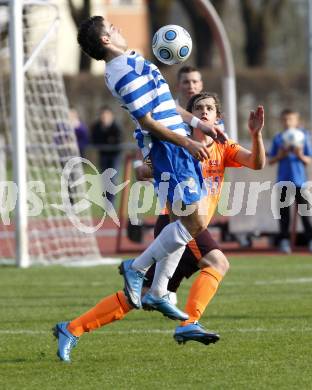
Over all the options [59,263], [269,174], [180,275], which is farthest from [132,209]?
[180,275]

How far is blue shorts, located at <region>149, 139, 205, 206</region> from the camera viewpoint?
697cm

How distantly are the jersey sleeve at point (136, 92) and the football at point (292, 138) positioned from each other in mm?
→ 8106

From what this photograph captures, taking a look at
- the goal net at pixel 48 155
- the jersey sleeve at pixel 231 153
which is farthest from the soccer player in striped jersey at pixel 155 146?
the goal net at pixel 48 155

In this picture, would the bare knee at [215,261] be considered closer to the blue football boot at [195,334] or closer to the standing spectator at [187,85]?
the blue football boot at [195,334]

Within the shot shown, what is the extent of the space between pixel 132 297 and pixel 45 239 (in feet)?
26.4

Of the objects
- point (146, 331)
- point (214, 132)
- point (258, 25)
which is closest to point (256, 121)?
point (214, 132)

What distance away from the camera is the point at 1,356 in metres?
7.48

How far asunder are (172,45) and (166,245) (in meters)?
1.38

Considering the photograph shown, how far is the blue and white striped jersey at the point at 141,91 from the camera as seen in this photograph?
6.90m

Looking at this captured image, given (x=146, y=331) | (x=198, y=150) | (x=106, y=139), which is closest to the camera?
(x=198, y=150)

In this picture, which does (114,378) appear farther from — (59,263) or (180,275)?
(59,263)

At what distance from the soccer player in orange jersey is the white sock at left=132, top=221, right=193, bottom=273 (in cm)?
23

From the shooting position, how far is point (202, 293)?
7414 mm

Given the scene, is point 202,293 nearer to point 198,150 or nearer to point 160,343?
point 160,343
